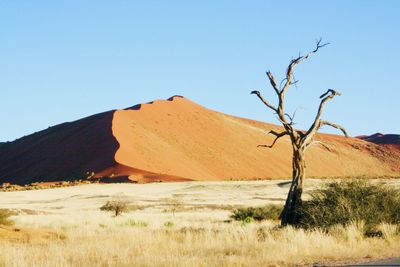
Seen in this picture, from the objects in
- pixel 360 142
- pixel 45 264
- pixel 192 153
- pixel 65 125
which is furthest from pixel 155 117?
pixel 45 264

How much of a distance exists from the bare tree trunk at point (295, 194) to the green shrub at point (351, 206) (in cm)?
32

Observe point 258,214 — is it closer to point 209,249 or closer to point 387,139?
point 209,249

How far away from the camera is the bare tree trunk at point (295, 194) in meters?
19.1

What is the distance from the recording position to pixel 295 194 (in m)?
19.2

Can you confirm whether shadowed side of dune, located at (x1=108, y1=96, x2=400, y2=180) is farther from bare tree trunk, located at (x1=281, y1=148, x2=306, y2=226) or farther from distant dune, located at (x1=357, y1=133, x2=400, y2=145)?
bare tree trunk, located at (x1=281, y1=148, x2=306, y2=226)

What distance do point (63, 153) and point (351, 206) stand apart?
85312mm

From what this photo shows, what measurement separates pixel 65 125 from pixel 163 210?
86.5 meters

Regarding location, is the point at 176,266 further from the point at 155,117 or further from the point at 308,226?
the point at 155,117

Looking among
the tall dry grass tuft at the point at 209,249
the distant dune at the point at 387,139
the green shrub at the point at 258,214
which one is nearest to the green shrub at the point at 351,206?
the tall dry grass tuft at the point at 209,249

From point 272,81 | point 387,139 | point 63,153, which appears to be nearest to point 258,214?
point 272,81

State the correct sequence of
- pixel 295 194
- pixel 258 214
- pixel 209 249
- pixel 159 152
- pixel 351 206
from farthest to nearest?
pixel 159 152, pixel 258 214, pixel 295 194, pixel 351 206, pixel 209 249

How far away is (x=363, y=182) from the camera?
727 inches

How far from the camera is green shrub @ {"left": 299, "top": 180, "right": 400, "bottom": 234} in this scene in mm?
17359

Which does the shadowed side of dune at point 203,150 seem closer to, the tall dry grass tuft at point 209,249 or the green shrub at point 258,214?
the green shrub at point 258,214
